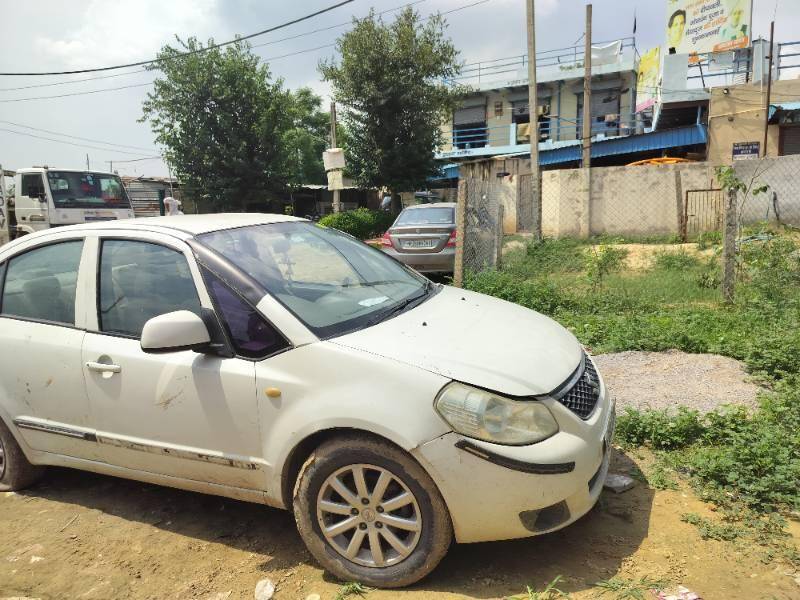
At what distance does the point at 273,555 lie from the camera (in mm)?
2742

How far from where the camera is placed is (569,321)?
6508 mm

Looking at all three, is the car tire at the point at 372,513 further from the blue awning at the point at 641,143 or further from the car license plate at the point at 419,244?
the blue awning at the point at 641,143

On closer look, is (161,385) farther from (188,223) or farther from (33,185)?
(33,185)

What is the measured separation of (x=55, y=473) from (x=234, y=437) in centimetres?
189

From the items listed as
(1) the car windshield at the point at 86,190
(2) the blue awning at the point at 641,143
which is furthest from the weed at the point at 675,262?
(1) the car windshield at the point at 86,190

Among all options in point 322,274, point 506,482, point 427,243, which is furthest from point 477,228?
Result: point 506,482

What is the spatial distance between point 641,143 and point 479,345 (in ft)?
69.6

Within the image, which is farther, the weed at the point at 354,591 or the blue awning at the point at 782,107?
the blue awning at the point at 782,107

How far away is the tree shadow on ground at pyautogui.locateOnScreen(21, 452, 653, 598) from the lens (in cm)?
242

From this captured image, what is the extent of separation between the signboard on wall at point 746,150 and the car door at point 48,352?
19870 millimetres

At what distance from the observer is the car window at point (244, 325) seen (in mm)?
2562

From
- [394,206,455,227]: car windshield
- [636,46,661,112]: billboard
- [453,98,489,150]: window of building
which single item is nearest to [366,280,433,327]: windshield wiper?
[394,206,455,227]: car windshield

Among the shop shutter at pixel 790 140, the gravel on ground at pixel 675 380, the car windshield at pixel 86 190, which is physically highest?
the shop shutter at pixel 790 140

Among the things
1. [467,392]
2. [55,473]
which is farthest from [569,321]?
[55,473]
